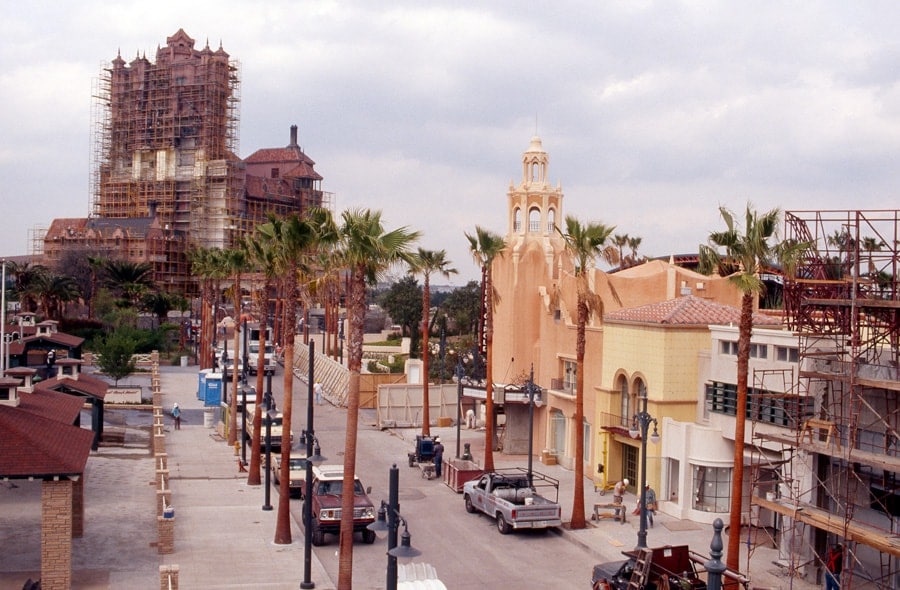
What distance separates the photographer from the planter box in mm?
32562

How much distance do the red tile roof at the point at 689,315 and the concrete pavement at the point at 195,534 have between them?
6.02 meters

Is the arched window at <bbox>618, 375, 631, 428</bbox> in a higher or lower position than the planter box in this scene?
higher

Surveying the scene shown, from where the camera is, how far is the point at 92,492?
3111 centimetres

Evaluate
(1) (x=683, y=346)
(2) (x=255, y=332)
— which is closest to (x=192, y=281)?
(2) (x=255, y=332)

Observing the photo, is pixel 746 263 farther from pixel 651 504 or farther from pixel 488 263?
pixel 488 263

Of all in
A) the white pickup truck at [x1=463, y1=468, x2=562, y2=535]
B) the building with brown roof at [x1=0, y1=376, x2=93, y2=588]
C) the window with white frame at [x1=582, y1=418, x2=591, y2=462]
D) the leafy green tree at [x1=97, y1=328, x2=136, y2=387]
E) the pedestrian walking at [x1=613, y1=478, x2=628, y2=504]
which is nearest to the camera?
the building with brown roof at [x1=0, y1=376, x2=93, y2=588]

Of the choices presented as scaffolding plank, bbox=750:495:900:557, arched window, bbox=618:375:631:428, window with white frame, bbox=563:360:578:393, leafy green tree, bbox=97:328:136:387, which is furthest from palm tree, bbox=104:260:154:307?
scaffolding plank, bbox=750:495:900:557

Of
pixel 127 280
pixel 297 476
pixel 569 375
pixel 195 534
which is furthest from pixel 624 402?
pixel 127 280

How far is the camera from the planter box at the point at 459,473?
107 feet

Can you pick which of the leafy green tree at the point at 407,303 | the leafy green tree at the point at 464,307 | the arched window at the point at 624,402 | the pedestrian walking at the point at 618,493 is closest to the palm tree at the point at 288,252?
the pedestrian walking at the point at 618,493

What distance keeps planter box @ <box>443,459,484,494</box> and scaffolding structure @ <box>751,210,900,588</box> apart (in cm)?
1085

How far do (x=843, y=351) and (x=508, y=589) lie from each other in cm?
933

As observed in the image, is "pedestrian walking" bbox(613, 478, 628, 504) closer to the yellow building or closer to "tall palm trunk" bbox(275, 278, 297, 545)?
the yellow building

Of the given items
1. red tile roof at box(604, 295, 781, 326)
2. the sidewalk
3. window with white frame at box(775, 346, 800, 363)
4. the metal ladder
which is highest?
red tile roof at box(604, 295, 781, 326)
